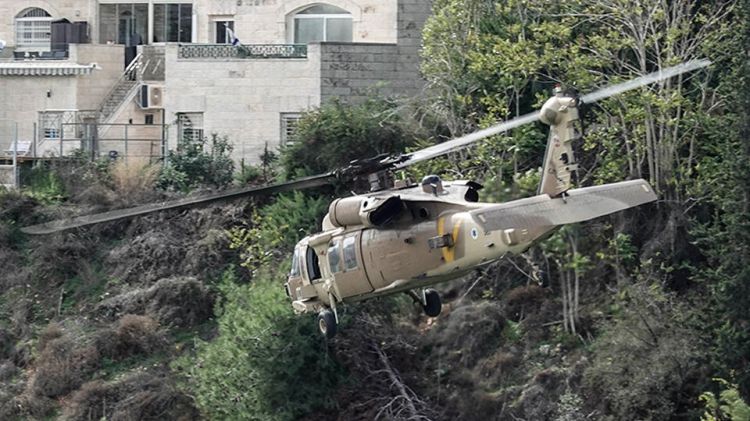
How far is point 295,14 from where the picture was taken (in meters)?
49.3

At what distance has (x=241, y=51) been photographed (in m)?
47.2

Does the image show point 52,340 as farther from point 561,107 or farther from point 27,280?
point 561,107

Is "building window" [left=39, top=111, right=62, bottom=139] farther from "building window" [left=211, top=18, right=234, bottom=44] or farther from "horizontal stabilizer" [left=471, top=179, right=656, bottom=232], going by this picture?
"horizontal stabilizer" [left=471, top=179, right=656, bottom=232]

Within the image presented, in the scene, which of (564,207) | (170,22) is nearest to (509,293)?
(564,207)

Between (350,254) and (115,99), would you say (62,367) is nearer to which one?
(350,254)

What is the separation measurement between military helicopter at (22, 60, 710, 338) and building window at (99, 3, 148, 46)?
26215 millimetres

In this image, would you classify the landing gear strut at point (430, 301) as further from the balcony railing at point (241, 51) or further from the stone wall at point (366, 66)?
the balcony railing at point (241, 51)

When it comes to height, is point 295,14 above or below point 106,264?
above

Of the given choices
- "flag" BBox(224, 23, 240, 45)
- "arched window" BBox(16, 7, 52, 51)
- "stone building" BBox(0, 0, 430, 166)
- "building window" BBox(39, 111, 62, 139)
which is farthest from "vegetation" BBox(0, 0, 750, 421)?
"arched window" BBox(16, 7, 52, 51)

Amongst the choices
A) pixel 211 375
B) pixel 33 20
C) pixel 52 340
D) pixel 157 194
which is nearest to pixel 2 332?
pixel 52 340

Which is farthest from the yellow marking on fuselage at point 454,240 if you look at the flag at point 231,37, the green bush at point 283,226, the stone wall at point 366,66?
the flag at point 231,37

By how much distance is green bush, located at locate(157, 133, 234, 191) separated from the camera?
1772 inches

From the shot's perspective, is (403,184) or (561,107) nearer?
(561,107)

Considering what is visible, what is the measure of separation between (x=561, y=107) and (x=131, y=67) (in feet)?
88.0
